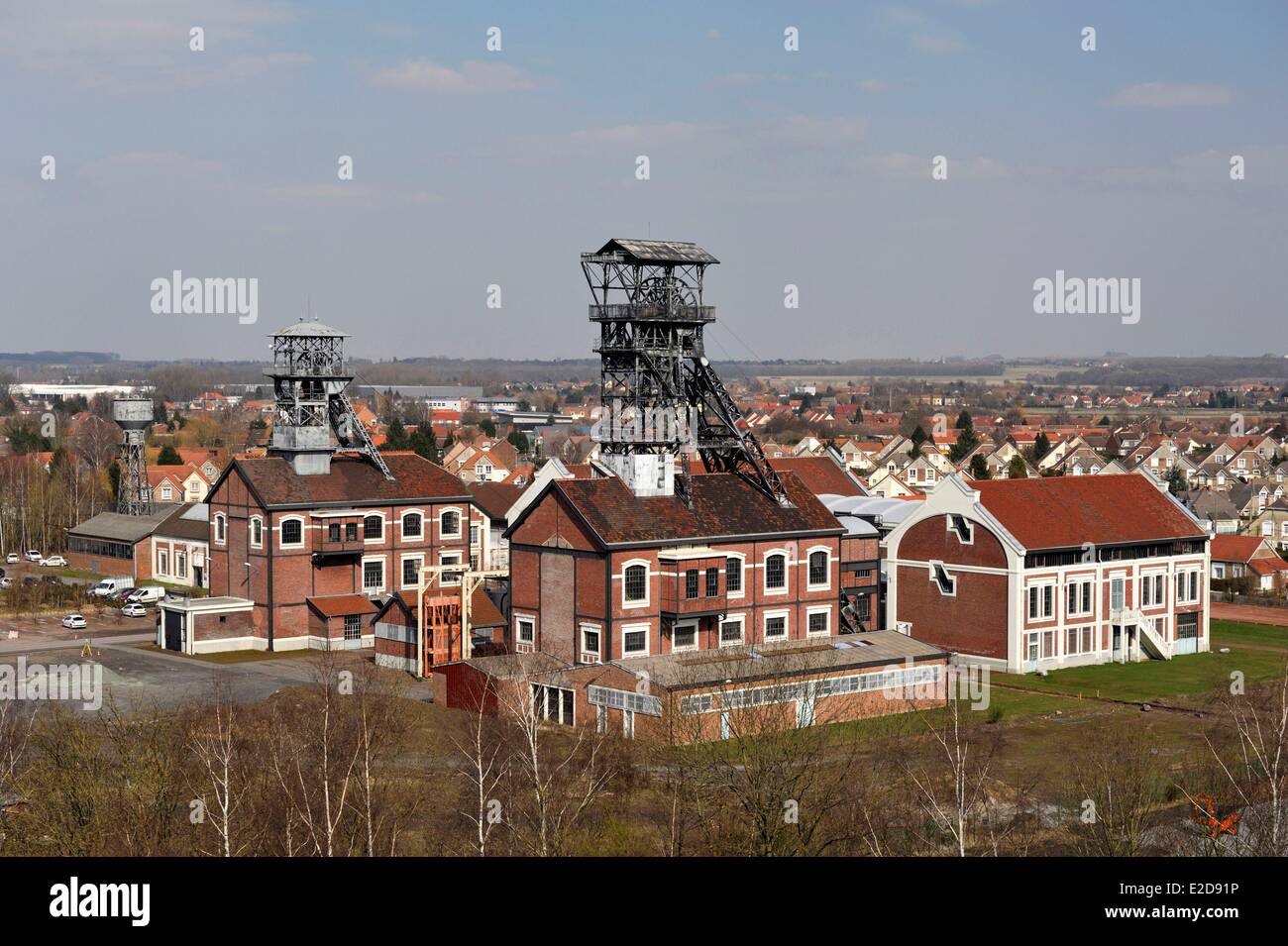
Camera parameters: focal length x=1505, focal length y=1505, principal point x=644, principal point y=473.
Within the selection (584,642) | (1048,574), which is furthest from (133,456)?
(1048,574)

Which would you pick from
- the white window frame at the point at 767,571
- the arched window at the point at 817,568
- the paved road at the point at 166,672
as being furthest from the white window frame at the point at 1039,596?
the paved road at the point at 166,672

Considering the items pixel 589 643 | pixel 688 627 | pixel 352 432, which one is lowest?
pixel 589 643

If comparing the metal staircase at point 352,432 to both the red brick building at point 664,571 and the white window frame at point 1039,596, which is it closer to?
the red brick building at point 664,571

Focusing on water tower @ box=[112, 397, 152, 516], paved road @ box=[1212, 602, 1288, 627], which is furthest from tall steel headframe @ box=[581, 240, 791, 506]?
water tower @ box=[112, 397, 152, 516]

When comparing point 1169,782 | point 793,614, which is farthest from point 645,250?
point 1169,782

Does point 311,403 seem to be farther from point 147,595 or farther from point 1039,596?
point 1039,596

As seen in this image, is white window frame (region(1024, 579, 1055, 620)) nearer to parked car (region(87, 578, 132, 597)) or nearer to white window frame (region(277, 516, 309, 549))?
white window frame (region(277, 516, 309, 549))
